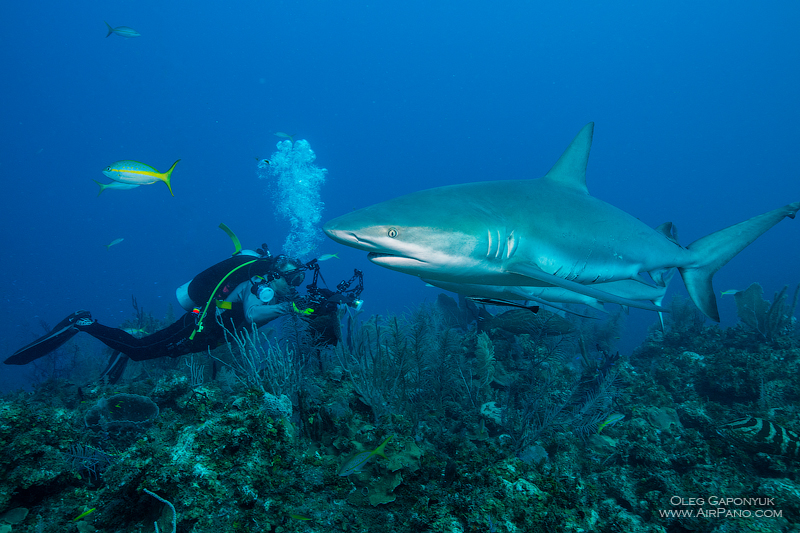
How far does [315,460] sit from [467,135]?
185 m

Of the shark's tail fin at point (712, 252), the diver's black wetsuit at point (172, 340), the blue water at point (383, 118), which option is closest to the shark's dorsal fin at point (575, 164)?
the shark's tail fin at point (712, 252)

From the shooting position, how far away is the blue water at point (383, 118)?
14100cm

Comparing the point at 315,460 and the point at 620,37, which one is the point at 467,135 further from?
the point at 315,460

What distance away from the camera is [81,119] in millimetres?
142750

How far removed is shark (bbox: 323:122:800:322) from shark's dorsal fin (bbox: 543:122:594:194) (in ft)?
0.04

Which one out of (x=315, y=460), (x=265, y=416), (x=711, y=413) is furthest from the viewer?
(x=711, y=413)

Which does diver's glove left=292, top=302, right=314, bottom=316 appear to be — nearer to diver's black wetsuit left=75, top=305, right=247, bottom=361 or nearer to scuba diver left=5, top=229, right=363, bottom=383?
scuba diver left=5, top=229, right=363, bottom=383

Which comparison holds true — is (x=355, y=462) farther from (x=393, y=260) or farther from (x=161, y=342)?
(x=161, y=342)

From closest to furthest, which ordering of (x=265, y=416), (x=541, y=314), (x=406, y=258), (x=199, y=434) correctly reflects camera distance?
(x=199, y=434) < (x=265, y=416) < (x=406, y=258) < (x=541, y=314)

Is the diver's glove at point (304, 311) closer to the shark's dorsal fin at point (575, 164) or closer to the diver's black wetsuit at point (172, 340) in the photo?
the diver's black wetsuit at point (172, 340)

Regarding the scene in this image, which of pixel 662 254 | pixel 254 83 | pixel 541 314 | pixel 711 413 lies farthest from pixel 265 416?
pixel 254 83

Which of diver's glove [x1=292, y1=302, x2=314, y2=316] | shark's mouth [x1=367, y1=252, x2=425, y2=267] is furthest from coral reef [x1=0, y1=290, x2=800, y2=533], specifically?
shark's mouth [x1=367, y1=252, x2=425, y2=267]

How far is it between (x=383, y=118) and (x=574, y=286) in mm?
191216

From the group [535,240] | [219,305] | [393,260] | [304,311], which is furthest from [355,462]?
[219,305]
